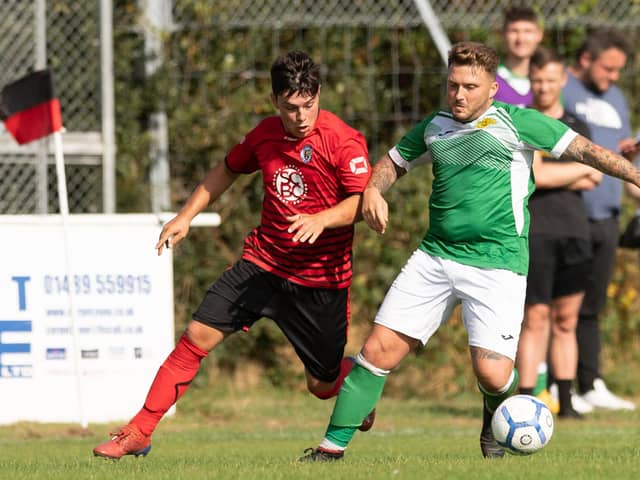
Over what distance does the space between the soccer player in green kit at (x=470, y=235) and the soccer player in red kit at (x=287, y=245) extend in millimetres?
475

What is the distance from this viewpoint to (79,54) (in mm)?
13203

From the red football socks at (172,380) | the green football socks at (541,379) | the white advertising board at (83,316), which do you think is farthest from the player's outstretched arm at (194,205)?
the green football socks at (541,379)

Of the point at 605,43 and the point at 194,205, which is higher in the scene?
the point at 605,43

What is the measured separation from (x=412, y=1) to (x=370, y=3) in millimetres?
418

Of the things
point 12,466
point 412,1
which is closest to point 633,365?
point 412,1

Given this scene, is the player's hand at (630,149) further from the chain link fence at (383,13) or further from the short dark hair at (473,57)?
the chain link fence at (383,13)

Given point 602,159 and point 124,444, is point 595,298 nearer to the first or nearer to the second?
point 602,159

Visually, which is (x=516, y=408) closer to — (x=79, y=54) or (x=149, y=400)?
(x=149, y=400)

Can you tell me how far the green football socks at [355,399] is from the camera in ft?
24.0

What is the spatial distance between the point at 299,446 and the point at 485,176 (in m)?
2.93

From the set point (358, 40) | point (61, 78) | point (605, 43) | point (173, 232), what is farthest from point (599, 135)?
point (61, 78)

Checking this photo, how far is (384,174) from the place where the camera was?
289 inches

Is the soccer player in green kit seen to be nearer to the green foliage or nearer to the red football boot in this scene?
the red football boot

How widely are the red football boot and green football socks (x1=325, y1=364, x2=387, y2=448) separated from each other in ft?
3.54
